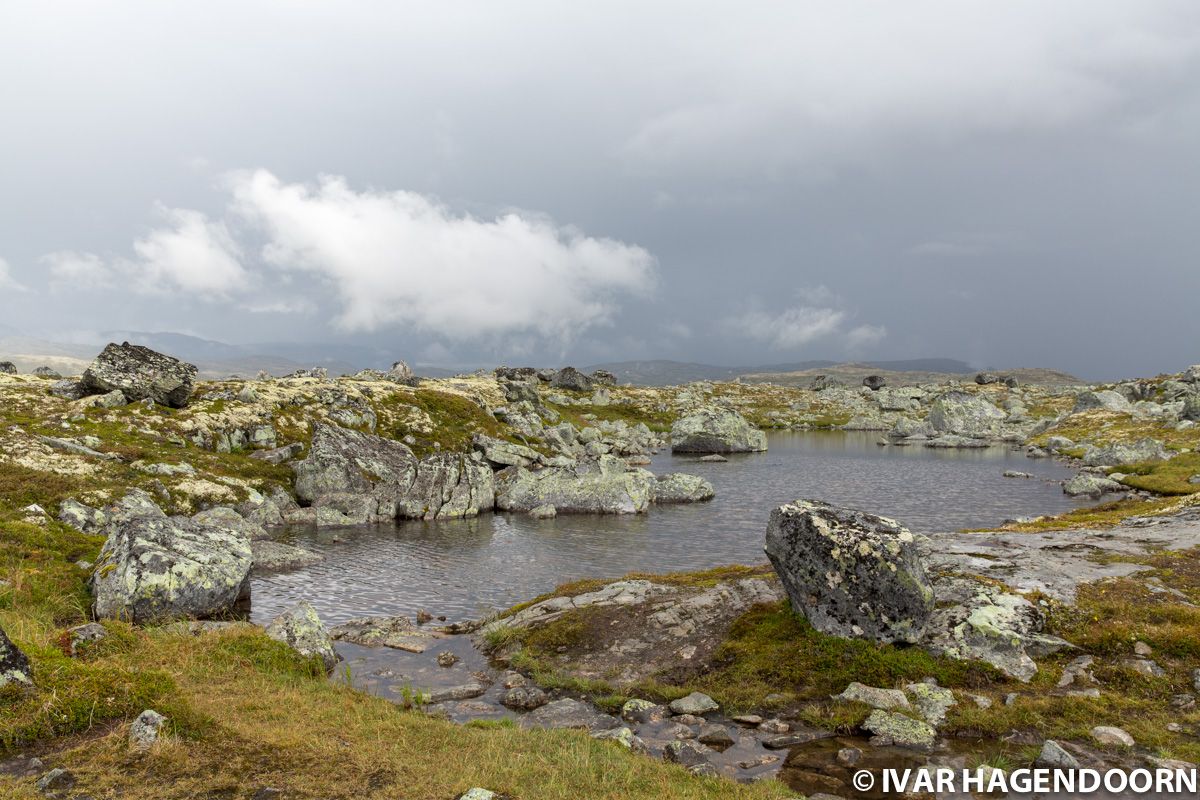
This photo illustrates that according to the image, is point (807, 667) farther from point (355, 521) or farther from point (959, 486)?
point (959, 486)

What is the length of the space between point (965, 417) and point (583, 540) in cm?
13974

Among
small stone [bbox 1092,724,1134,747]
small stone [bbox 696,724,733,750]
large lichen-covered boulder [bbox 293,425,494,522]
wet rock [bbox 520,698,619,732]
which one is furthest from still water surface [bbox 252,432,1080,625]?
small stone [bbox 1092,724,1134,747]

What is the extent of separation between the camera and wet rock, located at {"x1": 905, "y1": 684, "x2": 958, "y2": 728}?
56.9 feet

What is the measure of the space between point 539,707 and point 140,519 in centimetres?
2176

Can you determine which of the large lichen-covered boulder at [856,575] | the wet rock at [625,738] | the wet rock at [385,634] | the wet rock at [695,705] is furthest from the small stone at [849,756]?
the wet rock at [385,634]

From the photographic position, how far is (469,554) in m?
46.7

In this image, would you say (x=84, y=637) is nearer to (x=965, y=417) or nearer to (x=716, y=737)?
(x=716, y=737)

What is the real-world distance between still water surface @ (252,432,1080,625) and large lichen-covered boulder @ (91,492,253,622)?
9.96ft

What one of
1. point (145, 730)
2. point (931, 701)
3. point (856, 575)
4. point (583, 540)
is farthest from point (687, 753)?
point (583, 540)

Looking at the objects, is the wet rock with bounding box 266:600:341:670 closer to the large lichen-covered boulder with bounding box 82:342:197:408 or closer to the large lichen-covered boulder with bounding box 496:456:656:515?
the large lichen-covered boulder with bounding box 496:456:656:515

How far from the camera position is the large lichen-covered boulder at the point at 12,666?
13.7 metres

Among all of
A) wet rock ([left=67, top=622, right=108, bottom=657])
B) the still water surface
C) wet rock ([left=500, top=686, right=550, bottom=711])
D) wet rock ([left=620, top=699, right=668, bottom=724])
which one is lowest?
the still water surface

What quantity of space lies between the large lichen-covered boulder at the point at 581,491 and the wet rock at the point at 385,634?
109 ft

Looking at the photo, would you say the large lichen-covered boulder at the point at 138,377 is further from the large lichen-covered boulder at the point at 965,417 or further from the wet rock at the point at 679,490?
the large lichen-covered boulder at the point at 965,417
